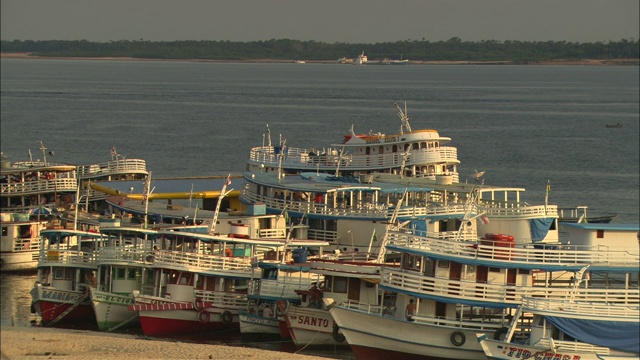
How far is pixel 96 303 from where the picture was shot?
4325cm

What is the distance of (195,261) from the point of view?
42500 mm

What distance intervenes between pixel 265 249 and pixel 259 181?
11.4 m

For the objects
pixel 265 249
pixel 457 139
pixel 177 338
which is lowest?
pixel 177 338

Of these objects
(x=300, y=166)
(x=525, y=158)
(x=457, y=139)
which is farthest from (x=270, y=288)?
(x=457, y=139)

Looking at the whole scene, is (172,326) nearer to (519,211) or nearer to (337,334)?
(337,334)

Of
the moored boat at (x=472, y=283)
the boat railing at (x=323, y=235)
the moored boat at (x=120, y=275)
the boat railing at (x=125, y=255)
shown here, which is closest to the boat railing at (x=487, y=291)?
the moored boat at (x=472, y=283)

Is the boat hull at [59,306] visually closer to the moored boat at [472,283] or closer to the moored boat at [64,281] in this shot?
the moored boat at [64,281]

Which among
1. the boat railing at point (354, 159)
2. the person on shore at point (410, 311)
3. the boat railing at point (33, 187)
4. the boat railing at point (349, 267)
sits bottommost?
the person on shore at point (410, 311)

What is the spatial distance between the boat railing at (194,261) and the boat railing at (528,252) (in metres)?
8.03

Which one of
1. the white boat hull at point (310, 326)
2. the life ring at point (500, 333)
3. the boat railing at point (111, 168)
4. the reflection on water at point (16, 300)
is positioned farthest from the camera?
the boat railing at point (111, 168)

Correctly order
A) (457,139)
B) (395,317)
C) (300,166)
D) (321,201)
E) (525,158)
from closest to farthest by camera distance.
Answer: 1. (395,317)
2. (321,201)
3. (300,166)
4. (525,158)
5. (457,139)

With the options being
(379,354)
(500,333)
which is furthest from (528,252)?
(379,354)

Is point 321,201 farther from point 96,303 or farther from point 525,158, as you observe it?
point 525,158

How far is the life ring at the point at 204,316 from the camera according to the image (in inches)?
1665
